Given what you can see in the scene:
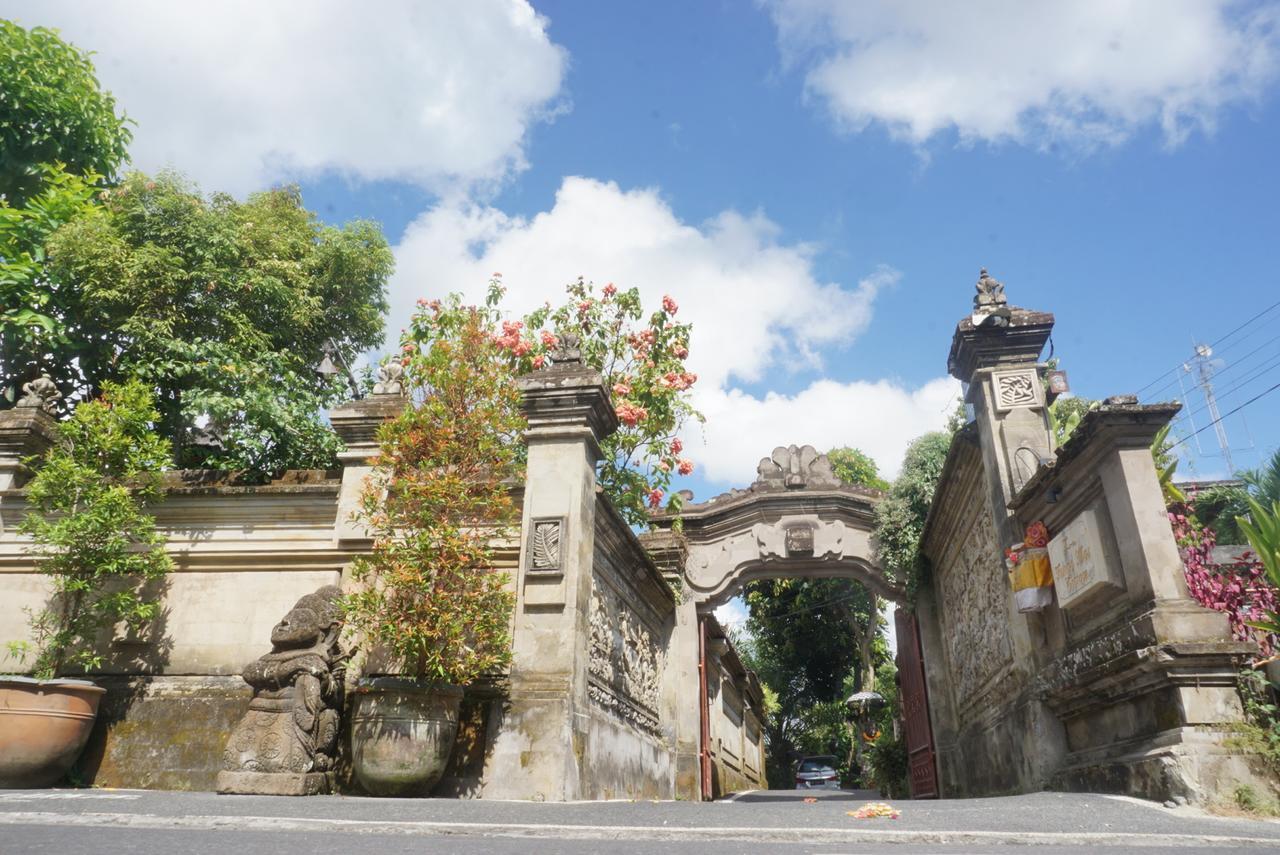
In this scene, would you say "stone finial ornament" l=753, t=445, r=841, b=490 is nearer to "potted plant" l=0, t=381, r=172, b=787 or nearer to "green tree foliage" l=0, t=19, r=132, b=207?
"potted plant" l=0, t=381, r=172, b=787

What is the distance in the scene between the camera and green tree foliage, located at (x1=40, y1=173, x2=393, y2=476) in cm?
988

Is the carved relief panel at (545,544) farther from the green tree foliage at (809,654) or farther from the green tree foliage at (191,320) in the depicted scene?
the green tree foliage at (809,654)

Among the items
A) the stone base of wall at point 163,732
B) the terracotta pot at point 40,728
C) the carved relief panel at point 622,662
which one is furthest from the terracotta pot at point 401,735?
the terracotta pot at point 40,728

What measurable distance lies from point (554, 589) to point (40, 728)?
13.9ft

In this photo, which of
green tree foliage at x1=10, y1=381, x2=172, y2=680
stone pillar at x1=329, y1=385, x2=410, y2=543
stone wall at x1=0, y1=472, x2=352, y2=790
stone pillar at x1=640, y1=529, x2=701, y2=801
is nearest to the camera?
stone wall at x1=0, y1=472, x2=352, y2=790

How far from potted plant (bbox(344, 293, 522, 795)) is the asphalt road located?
104 centimetres

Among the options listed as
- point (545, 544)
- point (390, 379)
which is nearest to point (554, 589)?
point (545, 544)

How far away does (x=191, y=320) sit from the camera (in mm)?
10297

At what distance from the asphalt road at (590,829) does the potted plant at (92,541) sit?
2.97 m

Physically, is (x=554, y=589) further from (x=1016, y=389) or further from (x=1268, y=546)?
(x=1268, y=546)

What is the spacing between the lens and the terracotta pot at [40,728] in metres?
6.01

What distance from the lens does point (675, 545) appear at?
11.3m

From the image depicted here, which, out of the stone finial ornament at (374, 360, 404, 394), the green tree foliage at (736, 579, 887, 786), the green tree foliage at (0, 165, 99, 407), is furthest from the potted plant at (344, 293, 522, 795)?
the green tree foliage at (736, 579, 887, 786)

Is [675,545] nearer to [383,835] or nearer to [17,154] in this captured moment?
[383,835]
